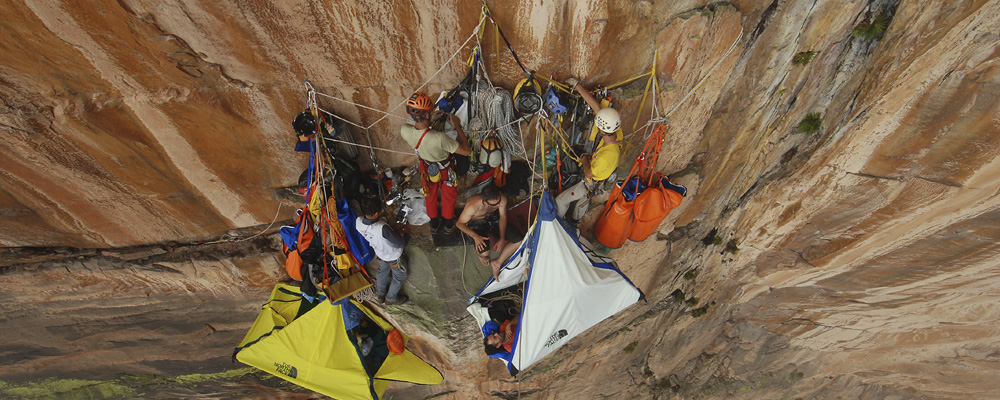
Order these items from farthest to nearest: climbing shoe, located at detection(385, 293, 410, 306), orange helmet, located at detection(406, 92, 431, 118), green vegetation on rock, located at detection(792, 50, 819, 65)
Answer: climbing shoe, located at detection(385, 293, 410, 306), green vegetation on rock, located at detection(792, 50, 819, 65), orange helmet, located at detection(406, 92, 431, 118)

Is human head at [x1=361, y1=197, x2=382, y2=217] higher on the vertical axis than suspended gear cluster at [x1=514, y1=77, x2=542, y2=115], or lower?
lower

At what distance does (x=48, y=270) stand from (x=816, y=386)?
11293 mm

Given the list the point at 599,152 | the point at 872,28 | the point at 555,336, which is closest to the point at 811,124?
the point at 872,28

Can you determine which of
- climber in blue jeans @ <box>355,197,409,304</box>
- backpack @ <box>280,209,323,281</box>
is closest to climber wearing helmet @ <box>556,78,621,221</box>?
climber in blue jeans @ <box>355,197,409,304</box>

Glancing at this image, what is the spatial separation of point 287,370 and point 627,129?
4430 millimetres

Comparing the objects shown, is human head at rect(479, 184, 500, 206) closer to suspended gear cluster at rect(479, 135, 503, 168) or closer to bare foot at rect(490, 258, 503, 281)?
suspended gear cluster at rect(479, 135, 503, 168)

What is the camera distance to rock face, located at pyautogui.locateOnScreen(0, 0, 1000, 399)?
121 inches

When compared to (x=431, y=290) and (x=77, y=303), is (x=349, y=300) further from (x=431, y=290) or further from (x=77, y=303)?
(x=77, y=303)

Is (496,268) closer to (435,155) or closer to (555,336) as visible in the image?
(555,336)

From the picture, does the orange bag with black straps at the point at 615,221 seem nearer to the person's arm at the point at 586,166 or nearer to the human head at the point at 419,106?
the person's arm at the point at 586,166

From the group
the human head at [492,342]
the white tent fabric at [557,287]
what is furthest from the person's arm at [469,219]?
the human head at [492,342]

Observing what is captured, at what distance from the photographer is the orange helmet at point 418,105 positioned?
333 centimetres

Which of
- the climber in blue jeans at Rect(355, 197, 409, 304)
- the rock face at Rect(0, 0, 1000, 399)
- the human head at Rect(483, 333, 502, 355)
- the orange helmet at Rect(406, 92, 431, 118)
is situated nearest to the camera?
the rock face at Rect(0, 0, 1000, 399)

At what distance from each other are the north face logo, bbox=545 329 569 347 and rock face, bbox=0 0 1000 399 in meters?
1.72
